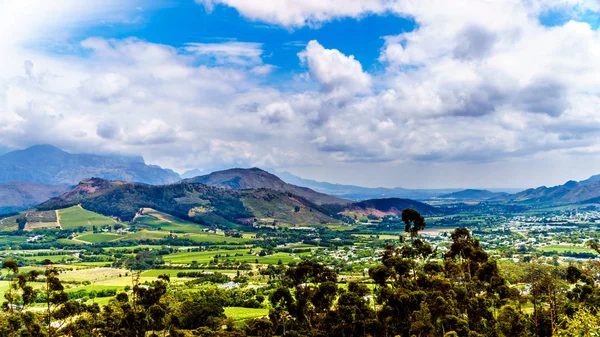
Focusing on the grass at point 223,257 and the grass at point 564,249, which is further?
the grass at point 564,249

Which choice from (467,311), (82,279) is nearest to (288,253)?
(82,279)

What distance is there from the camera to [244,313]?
84.9 metres

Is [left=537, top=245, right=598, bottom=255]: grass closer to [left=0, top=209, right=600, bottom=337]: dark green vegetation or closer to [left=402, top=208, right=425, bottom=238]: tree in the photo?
[left=0, top=209, right=600, bottom=337]: dark green vegetation

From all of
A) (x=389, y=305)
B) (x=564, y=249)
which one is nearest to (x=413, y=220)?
(x=389, y=305)

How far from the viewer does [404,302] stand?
4209cm

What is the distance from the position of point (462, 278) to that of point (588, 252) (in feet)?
463

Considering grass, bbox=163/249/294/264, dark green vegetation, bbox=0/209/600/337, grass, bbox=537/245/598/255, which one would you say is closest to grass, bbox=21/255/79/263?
grass, bbox=163/249/294/264

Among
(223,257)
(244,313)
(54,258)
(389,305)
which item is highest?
(389,305)

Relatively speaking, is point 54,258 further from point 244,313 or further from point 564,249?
point 564,249

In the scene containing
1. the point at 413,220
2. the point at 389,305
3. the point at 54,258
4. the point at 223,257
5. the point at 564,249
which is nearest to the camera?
the point at 389,305

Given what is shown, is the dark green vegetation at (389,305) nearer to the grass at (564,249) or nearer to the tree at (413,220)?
the tree at (413,220)

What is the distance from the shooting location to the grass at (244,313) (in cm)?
8100

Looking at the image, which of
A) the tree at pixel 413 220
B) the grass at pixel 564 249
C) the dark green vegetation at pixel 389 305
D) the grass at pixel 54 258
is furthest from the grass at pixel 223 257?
the tree at pixel 413 220

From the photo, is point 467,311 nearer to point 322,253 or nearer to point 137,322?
point 137,322
